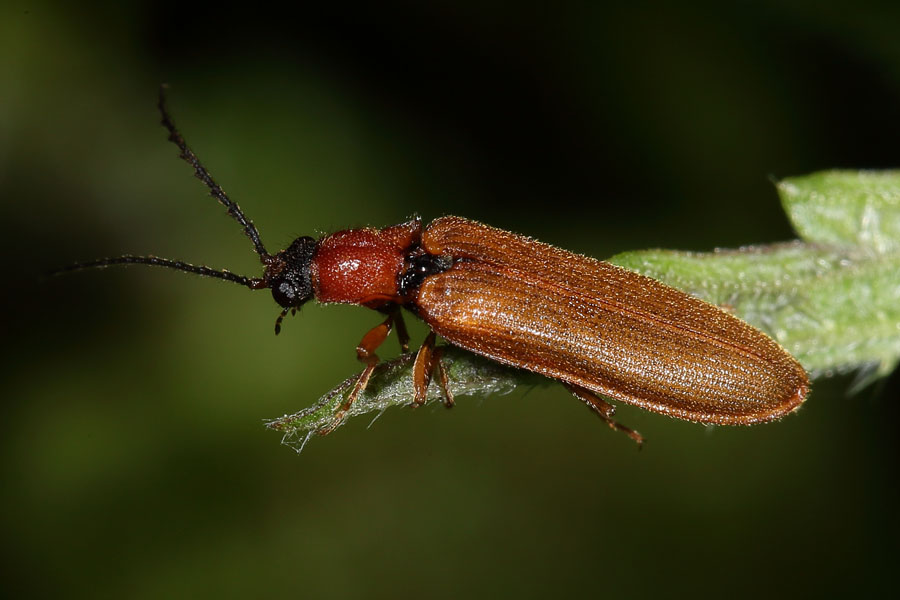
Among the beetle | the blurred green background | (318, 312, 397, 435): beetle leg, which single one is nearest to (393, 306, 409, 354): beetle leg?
(318, 312, 397, 435): beetle leg

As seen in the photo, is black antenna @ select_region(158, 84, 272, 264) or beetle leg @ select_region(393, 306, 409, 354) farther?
beetle leg @ select_region(393, 306, 409, 354)

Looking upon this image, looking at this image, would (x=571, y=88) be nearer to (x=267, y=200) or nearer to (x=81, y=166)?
(x=267, y=200)

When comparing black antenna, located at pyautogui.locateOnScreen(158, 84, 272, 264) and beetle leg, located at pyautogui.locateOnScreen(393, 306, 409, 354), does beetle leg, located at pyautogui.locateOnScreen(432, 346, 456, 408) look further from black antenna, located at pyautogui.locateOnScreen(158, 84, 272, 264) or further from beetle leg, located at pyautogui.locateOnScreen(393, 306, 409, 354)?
black antenna, located at pyautogui.locateOnScreen(158, 84, 272, 264)

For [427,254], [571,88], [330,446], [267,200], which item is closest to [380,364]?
[427,254]

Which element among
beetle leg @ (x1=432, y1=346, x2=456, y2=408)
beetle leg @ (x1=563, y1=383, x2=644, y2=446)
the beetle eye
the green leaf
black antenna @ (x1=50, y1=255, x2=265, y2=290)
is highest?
black antenna @ (x1=50, y1=255, x2=265, y2=290)

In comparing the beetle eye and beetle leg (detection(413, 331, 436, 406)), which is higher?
the beetle eye

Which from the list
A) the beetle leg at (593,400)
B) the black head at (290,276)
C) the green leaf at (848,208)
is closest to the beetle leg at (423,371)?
the beetle leg at (593,400)

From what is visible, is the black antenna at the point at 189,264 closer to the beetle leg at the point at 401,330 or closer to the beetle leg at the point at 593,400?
the beetle leg at the point at 401,330
